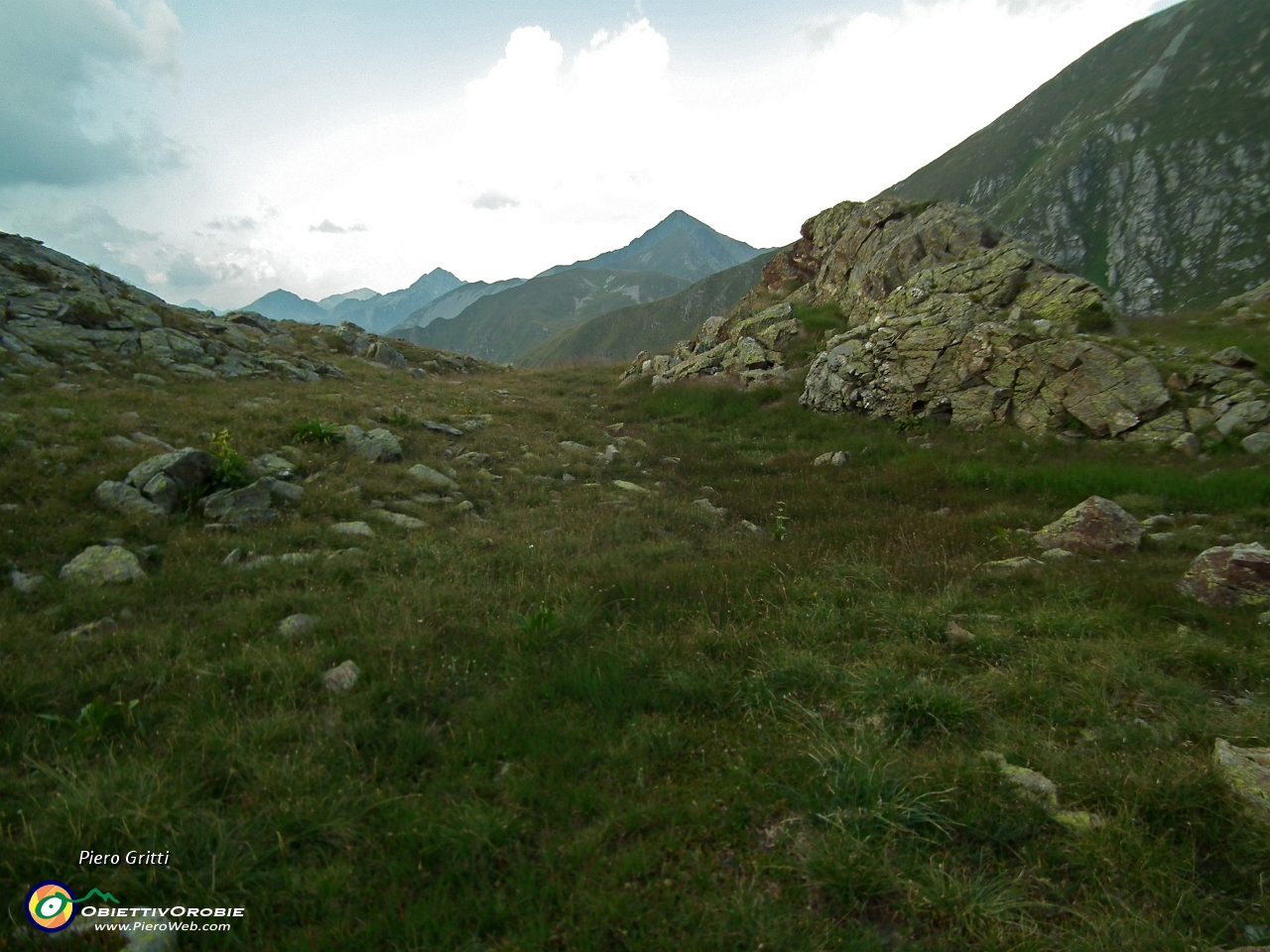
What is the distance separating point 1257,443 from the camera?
11.0 meters

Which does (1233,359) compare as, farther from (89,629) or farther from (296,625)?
(89,629)

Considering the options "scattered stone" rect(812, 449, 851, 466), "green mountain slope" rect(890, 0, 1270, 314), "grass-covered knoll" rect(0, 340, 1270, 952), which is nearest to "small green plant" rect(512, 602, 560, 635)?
"grass-covered knoll" rect(0, 340, 1270, 952)

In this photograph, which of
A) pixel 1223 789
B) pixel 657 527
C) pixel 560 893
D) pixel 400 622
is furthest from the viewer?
pixel 657 527

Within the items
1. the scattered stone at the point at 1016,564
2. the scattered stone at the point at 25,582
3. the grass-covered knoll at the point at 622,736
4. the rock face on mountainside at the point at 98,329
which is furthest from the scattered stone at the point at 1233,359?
the rock face on mountainside at the point at 98,329

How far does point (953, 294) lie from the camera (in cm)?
1809

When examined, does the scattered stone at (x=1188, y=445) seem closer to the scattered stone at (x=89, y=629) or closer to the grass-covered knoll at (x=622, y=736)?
the grass-covered knoll at (x=622, y=736)

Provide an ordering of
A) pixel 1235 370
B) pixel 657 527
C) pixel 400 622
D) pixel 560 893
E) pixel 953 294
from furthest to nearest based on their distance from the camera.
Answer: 1. pixel 953 294
2. pixel 1235 370
3. pixel 657 527
4. pixel 400 622
5. pixel 560 893

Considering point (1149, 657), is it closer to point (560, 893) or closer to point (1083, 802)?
point (1083, 802)

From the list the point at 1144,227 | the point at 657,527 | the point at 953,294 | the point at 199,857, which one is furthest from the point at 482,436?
the point at 1144,227

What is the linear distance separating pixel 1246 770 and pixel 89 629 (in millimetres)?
8827

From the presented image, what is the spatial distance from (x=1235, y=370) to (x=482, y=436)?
705 inches

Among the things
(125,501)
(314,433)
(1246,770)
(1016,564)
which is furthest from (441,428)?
(1246,770)

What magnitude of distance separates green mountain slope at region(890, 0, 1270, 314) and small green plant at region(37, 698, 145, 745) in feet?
605

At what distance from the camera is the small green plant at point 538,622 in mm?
5191
